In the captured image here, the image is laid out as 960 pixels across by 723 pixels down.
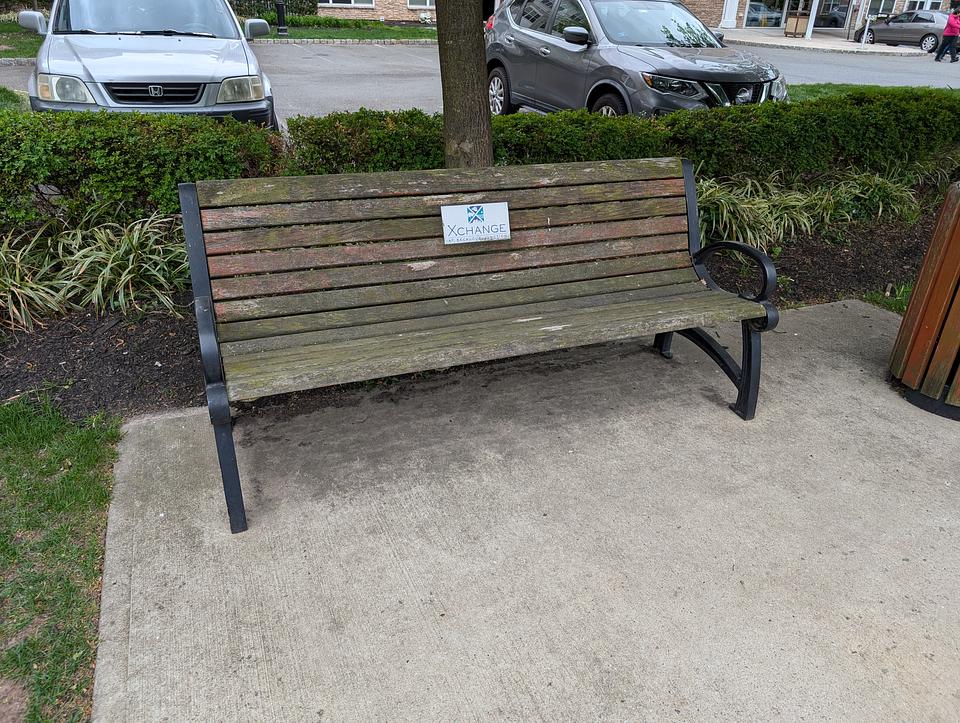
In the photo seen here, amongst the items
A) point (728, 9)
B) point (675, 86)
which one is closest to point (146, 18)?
point (675, 86)

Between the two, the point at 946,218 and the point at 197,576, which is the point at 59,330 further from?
the point at 946,218

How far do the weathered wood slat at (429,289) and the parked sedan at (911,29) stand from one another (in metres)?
29.3

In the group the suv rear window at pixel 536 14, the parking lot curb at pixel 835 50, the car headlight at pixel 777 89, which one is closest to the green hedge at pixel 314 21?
the parking lot curb at pixel 835 50

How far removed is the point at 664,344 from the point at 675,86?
3.96 m

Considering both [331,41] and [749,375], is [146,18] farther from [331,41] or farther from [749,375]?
A: [331,41]

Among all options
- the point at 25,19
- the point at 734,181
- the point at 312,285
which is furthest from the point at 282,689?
the point at 25,19

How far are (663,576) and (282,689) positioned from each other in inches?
50.8

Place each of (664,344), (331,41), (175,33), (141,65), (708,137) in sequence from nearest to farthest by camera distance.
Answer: (664,344) → (708,137) → (141,65) → (175,33) → (331,41)

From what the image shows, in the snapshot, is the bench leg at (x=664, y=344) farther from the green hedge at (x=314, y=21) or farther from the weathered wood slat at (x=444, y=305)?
the green hedge at (x=314, y=21)

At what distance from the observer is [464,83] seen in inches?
153

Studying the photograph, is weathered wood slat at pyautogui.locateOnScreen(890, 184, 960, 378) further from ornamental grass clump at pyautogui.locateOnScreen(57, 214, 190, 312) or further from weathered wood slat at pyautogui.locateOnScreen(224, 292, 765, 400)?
ornamental grass clump at pyautogui.locateOnScreen(57, 214, 190, 312)

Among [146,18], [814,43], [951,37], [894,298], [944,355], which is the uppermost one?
[146,18]

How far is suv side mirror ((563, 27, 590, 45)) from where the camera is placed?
7.73 m

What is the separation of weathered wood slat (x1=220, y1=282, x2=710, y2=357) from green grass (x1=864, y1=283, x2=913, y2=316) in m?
2.14
